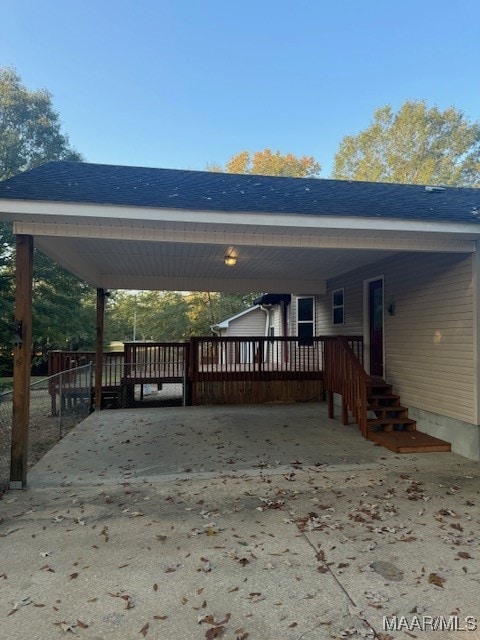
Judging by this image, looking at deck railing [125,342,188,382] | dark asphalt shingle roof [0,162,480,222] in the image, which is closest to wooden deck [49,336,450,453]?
deck railing [125,342,188,382]

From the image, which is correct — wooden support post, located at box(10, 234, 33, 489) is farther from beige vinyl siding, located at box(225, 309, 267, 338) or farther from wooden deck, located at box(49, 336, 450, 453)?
beige vinyl siding, located at box(225, 309, 267, 338)

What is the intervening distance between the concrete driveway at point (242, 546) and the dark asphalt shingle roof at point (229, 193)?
303cm

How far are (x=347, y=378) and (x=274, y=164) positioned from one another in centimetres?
2252

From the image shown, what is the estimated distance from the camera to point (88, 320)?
64.3 feet

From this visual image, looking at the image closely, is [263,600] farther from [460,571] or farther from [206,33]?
[206,33]

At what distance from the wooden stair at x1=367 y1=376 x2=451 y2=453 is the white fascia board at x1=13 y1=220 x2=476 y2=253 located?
7.95 ft

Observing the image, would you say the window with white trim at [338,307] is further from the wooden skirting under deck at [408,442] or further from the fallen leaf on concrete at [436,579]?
the fallen leaf on concrete at [436,579]

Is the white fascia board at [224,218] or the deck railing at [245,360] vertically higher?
the white fascia board at [224,218]

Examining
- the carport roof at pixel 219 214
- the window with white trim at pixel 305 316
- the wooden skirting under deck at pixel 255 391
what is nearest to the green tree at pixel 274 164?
the window with white trim at pixel 305 316

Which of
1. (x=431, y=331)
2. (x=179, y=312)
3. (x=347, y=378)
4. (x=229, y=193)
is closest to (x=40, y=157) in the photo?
(x=179, y=312)

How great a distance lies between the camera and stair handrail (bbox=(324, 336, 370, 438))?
6145 mm

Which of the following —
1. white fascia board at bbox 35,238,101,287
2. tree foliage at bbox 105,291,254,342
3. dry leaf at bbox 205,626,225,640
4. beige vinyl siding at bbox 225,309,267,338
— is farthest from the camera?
tree foliage at bbox 105,291,254,342

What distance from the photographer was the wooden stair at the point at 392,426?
541cm

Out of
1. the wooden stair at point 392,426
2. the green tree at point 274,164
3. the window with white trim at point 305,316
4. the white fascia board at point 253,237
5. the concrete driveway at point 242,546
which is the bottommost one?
the concrete driveway at point 242,546
